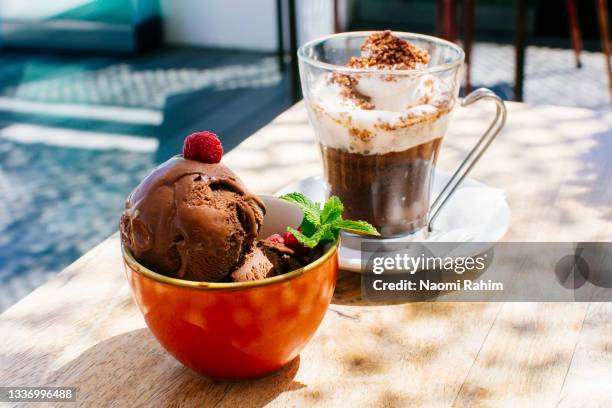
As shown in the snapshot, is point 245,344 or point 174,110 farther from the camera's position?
point 174,110

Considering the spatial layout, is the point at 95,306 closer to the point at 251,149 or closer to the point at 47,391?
the point at 47,391

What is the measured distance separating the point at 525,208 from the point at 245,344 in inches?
19.3

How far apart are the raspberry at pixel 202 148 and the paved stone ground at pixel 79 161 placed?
55.6 inches

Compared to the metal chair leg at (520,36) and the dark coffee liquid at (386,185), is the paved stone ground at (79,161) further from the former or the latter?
the dark coffee liquid at (386,185)

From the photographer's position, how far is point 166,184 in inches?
23.2

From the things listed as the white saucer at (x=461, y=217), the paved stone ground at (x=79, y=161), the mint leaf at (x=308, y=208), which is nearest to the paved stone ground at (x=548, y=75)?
the paved stone ground at (x=79, y=161)

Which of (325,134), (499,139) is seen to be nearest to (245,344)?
(325,134)

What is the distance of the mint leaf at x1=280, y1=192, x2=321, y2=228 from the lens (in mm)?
653

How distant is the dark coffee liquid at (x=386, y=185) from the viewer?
0.85 meters

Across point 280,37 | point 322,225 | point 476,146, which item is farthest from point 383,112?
point 280,37

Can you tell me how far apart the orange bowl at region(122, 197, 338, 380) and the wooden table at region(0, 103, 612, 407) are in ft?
0.12

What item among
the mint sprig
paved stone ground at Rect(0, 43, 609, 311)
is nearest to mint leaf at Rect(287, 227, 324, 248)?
the mint sprig

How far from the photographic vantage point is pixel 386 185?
858mm

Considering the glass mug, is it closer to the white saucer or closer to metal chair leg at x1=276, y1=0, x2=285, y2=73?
the white saucer
